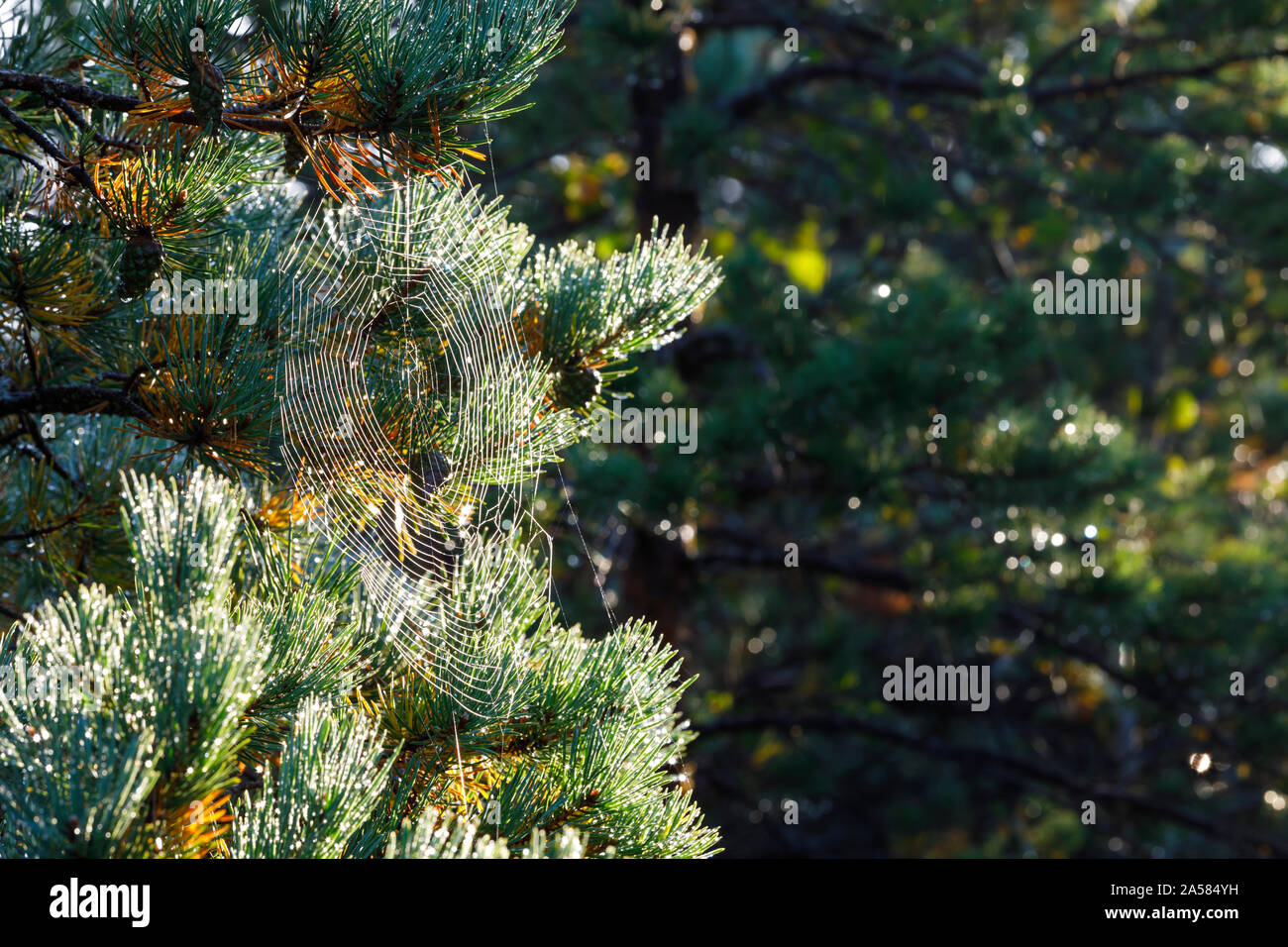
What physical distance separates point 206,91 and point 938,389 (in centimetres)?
217

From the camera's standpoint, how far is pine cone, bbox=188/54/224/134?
118cm

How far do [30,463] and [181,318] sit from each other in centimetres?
59

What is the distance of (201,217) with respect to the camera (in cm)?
128

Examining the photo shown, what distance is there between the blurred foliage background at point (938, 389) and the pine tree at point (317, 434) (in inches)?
33.1
